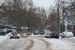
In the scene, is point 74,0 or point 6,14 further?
point 6,14

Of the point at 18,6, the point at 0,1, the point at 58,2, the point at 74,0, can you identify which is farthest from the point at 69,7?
the point at 18,6

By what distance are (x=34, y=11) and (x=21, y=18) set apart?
302 inches

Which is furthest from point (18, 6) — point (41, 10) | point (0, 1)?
point (0, 1)

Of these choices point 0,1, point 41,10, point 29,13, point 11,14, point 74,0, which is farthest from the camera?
point 41,10

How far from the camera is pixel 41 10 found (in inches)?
3489

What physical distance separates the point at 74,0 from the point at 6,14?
39173 mm

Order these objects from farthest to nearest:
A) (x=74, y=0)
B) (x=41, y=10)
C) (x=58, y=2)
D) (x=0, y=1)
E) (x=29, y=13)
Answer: (x=41, y=10) → (x=29, y=13) → (x=58, y=2) → (x=74, y=0) → (x=0, y=1)

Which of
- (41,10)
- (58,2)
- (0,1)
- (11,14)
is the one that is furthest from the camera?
(41,10)

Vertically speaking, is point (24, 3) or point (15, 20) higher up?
point (24, 3)

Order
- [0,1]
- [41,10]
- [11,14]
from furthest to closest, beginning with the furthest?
1. [41,10]
2. [11,14]
3. [0,1]

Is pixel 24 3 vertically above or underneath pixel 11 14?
above

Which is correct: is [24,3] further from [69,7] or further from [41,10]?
[69,7]

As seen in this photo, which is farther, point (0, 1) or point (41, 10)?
point (41, 10)

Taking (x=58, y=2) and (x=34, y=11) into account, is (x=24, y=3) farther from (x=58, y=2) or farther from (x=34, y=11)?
(x=58, y=2)
